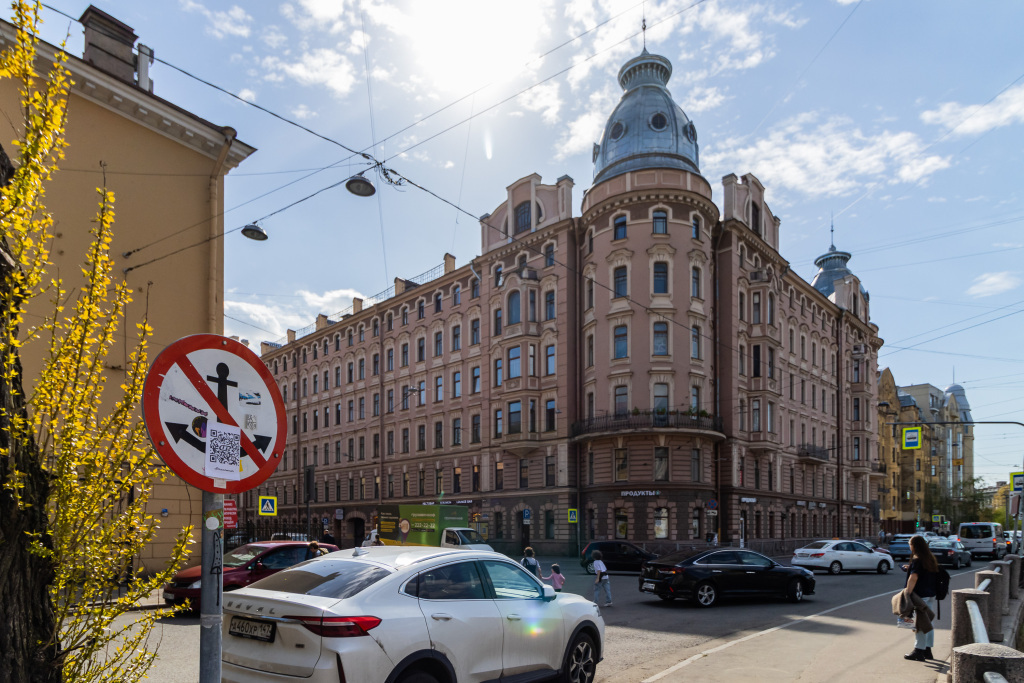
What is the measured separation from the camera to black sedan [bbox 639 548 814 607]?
619 inches

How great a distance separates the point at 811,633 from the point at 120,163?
1972 centimetres

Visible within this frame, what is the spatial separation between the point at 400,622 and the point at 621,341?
32.7 metres

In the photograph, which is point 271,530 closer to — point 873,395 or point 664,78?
point 664,78

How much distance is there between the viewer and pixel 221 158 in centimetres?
2109

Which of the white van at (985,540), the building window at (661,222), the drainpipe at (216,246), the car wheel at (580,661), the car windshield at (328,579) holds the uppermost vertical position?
the building window at (661,222)

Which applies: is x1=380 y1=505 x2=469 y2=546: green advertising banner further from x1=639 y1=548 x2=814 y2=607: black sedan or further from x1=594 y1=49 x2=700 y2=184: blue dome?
x1=594 y1=49 x2=700 y2=184: blue dome

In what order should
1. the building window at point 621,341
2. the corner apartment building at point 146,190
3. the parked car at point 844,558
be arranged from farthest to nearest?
the building window at point 621,341 < the parked car at point 844,558 < the corner apartment building at point 146,190

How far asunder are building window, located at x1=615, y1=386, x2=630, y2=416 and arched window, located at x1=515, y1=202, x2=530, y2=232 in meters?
12.3

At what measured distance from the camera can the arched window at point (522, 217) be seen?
4343 centimetres

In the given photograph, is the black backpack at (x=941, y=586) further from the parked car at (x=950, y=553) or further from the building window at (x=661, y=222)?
the building window at (x=661, y=222)

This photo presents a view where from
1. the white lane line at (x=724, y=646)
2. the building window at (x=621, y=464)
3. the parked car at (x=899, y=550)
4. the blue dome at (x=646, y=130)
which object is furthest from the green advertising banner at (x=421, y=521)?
the parked car at (x=899, y=550)

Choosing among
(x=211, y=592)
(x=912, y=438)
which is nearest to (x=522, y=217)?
(x=912, y=438)

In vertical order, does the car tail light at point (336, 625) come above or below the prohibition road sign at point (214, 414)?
below

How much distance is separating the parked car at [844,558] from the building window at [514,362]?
18343mm
